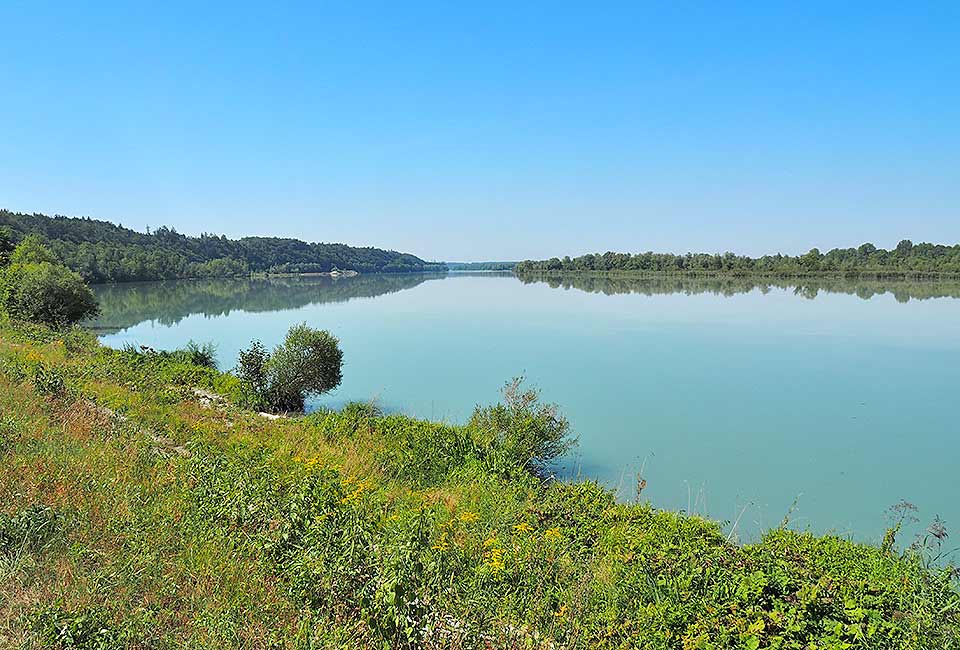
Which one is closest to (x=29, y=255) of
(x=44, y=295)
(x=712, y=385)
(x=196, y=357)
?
(x=44, y=295)

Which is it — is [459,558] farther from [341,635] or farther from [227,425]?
[227,425]

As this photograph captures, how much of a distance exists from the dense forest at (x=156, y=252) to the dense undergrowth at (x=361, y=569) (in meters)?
86.5

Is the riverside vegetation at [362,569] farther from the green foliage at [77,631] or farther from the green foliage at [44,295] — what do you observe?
the green foliage at [44,295]

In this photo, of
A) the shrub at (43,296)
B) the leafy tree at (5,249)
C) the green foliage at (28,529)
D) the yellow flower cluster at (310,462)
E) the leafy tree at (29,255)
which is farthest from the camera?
the leafy tree at (5,249)

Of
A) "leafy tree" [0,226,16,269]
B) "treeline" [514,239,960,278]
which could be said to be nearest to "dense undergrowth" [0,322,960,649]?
"leafy tree" [0,226,16,269]

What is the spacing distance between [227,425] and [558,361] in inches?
757

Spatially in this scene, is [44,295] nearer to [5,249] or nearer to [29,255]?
[29,255]

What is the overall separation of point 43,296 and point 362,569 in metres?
36.5

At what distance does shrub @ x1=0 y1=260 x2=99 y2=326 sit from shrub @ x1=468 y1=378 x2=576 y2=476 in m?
28.6

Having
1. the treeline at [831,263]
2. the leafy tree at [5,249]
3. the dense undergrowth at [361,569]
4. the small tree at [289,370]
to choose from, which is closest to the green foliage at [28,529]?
the dense undergrowth at [361,569]

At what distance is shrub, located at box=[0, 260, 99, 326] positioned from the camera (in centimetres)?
3083

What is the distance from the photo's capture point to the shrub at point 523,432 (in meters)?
13.1

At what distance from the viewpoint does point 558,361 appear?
28.9m

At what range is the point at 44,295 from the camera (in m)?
31.5
